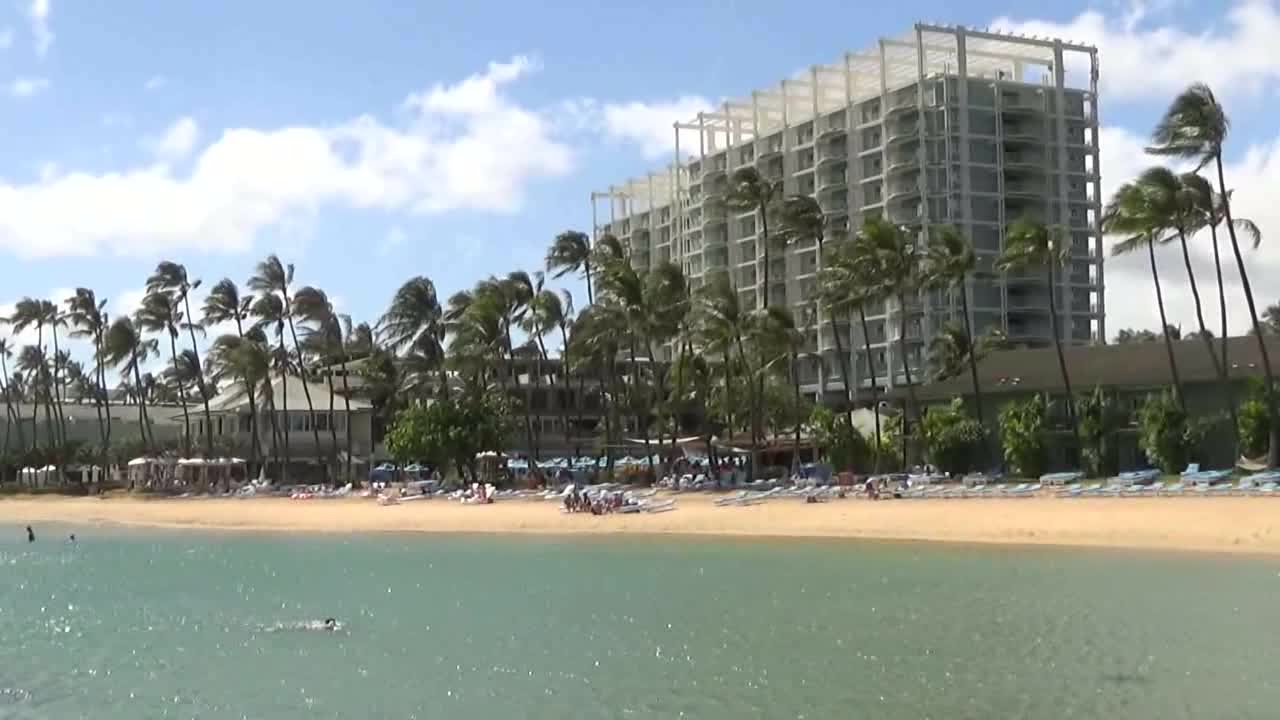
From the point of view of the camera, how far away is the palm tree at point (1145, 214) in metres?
49.6

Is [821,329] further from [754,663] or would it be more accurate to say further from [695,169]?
[754,663]

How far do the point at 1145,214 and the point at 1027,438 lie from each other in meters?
8.81

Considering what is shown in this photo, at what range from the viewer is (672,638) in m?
23.8

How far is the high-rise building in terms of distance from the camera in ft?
Result: 332

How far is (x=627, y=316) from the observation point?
2717 inches

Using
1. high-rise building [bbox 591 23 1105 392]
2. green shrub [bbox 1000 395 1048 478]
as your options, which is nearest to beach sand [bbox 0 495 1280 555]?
green shrub [bbox 1000 395 1048 478]

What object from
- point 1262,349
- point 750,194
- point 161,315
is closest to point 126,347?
point 161,315

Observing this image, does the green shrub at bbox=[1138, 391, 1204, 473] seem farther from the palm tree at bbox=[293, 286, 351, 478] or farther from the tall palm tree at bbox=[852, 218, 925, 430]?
the palm tree at bbox=[293, 286, 351, 478]

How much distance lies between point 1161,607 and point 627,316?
4590 centimetres

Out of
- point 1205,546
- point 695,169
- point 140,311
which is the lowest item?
point 1205,546

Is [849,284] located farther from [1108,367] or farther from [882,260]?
[1108,367]

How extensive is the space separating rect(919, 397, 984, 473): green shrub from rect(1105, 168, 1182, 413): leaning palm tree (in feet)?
25.2

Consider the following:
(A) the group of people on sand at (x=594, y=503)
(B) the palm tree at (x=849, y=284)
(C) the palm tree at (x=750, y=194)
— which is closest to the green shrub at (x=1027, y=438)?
(B) the palm tree at (x=849, y=284)

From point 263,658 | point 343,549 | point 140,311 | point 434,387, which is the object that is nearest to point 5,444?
point 140,311
